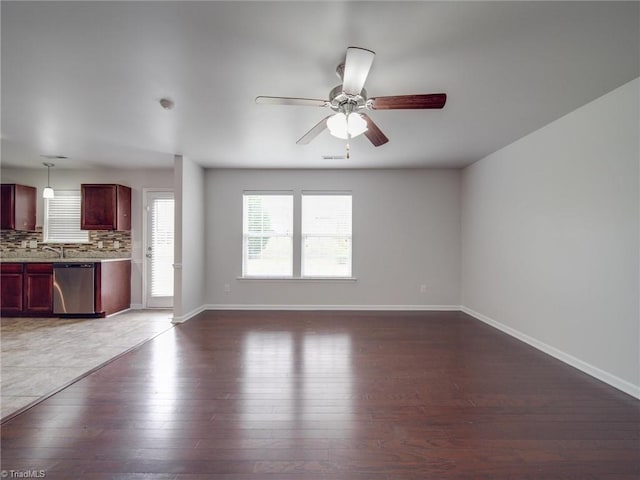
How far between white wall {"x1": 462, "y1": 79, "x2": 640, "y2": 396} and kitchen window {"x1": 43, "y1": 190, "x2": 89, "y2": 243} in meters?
6.85

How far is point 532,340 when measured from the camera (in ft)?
11.3

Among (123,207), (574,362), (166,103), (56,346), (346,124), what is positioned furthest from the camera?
(123,207)

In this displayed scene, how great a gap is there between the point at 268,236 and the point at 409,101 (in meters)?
3.61

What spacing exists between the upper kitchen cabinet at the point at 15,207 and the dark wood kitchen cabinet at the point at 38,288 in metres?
0.93

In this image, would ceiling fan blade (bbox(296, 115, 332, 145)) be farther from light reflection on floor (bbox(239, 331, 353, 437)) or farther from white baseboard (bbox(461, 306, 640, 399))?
white baseboard (bbox(461, 306, 640, 399))

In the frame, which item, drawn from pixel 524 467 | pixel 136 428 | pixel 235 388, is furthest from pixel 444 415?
pixel 136 428

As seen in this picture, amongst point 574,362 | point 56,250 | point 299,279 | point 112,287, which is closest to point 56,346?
point 112,287

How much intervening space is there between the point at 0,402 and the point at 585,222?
5.11 meters

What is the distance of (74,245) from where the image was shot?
208 inches

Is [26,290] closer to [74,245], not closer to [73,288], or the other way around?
[73,288]

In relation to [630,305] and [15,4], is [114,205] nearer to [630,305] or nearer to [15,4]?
[15,4]

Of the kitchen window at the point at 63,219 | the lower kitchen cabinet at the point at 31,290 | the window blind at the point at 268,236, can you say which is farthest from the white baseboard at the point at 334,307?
the kitchen window at the point at 63,219

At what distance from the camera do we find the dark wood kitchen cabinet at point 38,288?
15.2 feet

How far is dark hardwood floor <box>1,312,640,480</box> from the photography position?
1618 mm
